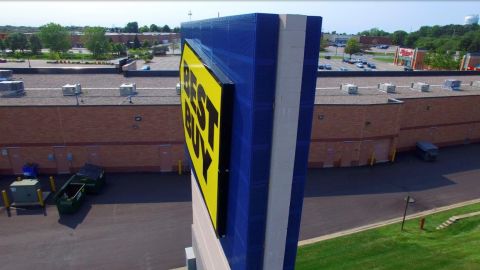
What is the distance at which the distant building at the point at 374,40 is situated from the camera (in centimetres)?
16025

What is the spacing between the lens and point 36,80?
34406 millimetres

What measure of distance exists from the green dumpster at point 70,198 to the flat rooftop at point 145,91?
6629mm

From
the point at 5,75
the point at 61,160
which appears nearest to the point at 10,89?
the point at 5,75

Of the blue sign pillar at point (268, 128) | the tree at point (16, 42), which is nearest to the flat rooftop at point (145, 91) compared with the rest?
the blue sign pillar at point (268, 128)

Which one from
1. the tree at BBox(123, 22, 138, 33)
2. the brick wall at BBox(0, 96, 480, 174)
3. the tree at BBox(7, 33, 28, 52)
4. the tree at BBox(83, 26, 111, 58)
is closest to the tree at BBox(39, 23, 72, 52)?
the tree at BBox(83, 26, 111, 58)

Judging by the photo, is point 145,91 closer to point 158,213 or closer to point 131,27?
point 158,213

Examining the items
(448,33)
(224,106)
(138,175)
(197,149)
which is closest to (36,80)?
(138,175)

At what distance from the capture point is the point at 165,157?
85.8 feet

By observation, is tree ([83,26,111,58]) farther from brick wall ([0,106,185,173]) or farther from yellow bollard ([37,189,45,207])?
yellow bollard ([37,189,45,207])

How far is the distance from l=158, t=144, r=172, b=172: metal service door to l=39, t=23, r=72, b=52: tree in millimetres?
84925

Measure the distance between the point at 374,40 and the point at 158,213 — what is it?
16868 cm

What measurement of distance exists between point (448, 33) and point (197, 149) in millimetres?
189192

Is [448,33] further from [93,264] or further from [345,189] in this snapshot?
[93,264]

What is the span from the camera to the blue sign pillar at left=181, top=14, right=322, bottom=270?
532cm
